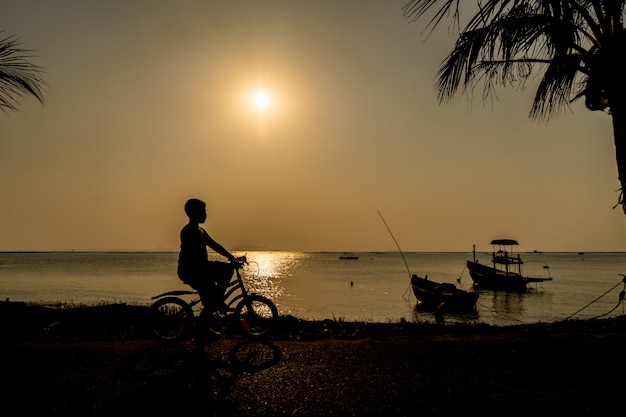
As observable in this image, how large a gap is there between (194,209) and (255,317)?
2443 millimetres

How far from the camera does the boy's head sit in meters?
7.07

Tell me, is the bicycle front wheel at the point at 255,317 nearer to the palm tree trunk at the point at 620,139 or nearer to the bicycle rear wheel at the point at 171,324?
the bicycle rear wheel at the point at 171,324

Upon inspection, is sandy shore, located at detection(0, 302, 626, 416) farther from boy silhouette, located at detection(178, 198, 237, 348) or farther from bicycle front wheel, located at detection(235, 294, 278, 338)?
boy silhouette, located at detection(178, 198, 237, 348)

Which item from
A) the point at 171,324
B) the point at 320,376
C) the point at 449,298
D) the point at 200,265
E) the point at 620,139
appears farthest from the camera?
the point at 449,298

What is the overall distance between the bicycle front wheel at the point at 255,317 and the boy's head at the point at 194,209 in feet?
6.25

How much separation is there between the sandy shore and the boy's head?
2380 millimetres

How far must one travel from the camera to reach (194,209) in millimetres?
7082

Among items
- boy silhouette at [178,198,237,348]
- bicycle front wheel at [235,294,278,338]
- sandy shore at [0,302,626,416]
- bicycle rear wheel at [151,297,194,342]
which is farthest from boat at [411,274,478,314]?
boy silhouette at [178,198,237,348]

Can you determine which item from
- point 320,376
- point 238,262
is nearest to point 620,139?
point 320,376

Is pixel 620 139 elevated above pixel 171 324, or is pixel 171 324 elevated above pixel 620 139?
pixel 620 139

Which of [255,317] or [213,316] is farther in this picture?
[255,317]

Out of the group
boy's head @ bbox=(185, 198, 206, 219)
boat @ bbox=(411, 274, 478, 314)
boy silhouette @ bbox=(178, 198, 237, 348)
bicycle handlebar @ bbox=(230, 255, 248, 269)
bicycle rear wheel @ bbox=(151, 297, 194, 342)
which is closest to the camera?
boy silhouette @ bbox=(178, 198, 237, 348)

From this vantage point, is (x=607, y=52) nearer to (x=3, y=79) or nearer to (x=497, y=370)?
(x=497, y=370)

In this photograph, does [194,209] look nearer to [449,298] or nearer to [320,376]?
[320,376]
